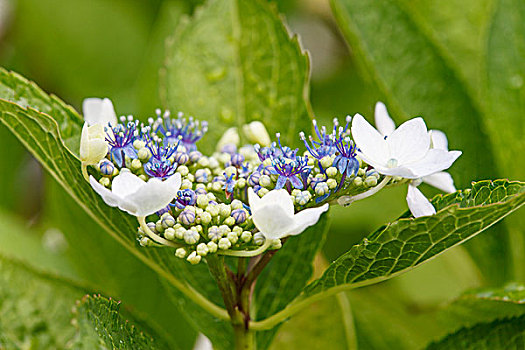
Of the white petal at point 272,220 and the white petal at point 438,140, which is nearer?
the white petal at point 272,220

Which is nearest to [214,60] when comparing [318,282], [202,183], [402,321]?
[202,183]

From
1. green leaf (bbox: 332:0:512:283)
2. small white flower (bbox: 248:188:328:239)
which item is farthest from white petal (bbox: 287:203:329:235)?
green leaf (bbox: 332:0:512:283)

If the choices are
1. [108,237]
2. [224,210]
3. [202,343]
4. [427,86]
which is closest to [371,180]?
[224,210]

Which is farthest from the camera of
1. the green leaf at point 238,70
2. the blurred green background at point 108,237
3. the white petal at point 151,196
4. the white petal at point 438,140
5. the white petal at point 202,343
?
the white petal at point 202,343

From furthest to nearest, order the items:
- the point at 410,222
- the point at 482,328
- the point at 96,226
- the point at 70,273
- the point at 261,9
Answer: the point at 70,273 < the point at 96,226 < the point at 261,9 < the point at 482,328 < the point at 410,222

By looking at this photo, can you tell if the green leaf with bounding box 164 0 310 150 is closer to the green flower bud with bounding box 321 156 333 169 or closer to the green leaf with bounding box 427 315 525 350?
the green flower bud with bounding box 321 156 333 169

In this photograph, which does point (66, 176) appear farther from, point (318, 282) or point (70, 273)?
point (70, 273)

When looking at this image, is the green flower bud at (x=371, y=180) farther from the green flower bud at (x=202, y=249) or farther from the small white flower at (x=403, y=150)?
the green flower bud at (x=202, y=249)

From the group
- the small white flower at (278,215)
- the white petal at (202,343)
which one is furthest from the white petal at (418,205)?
the white petal at (202,343)
